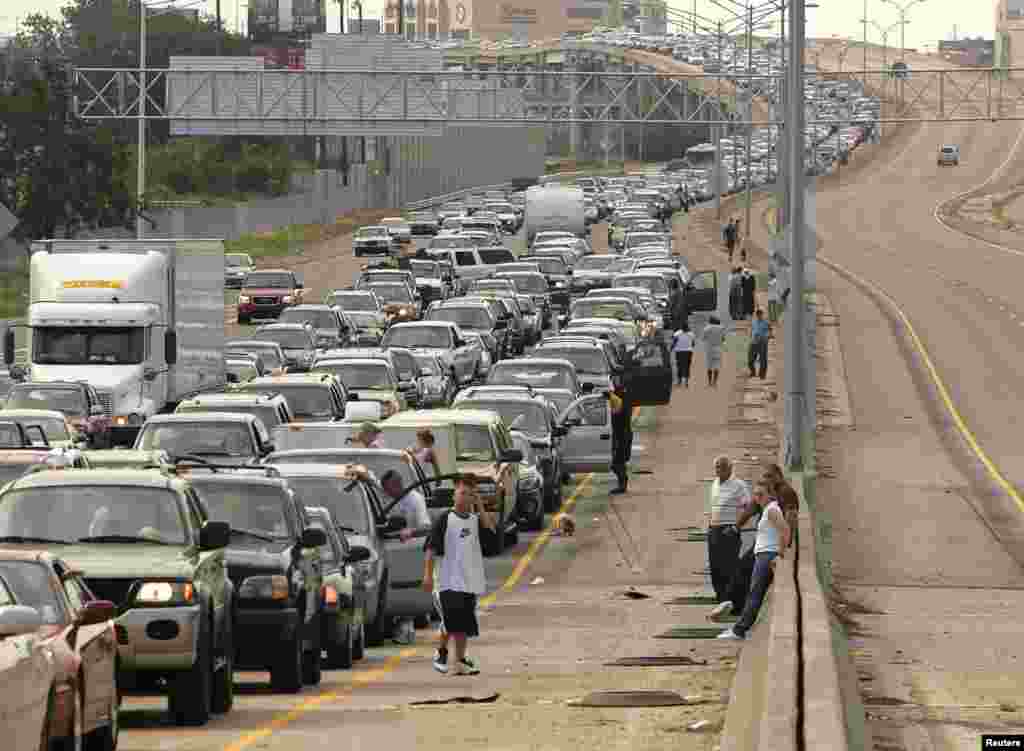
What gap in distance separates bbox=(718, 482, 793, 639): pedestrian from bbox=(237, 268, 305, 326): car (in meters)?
51.2

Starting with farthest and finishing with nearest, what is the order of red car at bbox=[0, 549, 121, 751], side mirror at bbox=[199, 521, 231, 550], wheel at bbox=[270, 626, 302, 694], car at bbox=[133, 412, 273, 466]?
1. car at bbox=[133, 412, 273, 466]
2. wheel at bbox=[270, 626, 302, 694]
3. side mirror at bbox=[199, 521, 231, 550]
4. red car at bbox=[0, 549, 121, 751]

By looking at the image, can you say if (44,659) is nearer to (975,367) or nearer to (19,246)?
(975,367)

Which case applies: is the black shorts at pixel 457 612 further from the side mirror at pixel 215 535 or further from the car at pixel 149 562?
the side mirror at pixel 215 535

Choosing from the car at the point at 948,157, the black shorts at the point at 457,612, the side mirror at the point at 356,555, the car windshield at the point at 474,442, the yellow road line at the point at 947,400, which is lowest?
the yellow road line at the point at 947,400

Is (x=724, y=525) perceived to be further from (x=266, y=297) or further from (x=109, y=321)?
(x=266, y=297)

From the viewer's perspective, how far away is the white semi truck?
41219 mm

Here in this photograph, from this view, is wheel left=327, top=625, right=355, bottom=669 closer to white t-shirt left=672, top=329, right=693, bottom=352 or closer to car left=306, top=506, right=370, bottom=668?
car left=306, top=506, right=370, bottom=668

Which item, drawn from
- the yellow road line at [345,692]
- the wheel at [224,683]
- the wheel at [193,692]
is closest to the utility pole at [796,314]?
the yellow road line at [345,692]

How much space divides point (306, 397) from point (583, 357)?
437 inches

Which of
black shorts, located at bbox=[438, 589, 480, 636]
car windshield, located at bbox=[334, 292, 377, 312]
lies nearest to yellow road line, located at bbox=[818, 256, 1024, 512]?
car windshield, located at bbox=[334, 292, 377, 312]

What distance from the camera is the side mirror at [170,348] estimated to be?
42125 mm

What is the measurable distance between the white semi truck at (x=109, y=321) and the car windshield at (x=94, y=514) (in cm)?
2386

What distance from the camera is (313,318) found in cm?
5941

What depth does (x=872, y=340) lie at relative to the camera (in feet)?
239
